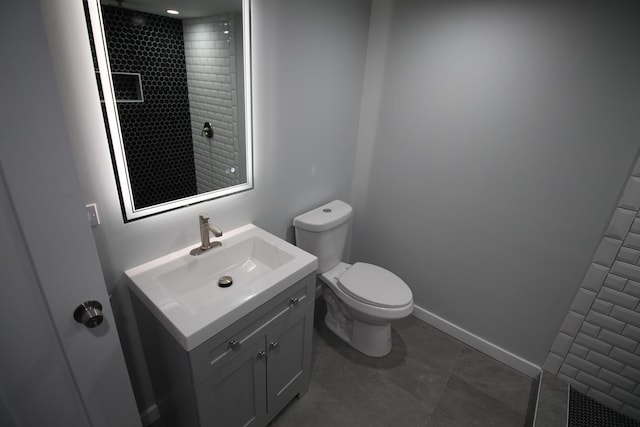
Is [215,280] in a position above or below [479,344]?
above

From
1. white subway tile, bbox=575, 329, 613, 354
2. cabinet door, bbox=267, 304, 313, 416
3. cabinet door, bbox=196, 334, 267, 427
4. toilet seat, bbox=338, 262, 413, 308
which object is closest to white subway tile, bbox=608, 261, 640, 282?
white subway tile, bbox=575, 329, 613, 354

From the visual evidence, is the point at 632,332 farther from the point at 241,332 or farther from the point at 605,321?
the point at 241,332

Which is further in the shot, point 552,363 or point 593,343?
point 552,363

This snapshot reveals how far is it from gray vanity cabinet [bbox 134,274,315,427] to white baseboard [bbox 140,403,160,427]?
98 millimetres

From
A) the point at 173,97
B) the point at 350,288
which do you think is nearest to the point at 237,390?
the point at 350,288

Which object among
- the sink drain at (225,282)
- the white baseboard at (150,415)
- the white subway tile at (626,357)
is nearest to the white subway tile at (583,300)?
the white subway tile at (626,357)

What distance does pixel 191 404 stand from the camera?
3.70 feet

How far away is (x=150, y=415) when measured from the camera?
1.54 metres

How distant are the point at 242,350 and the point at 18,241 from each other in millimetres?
776

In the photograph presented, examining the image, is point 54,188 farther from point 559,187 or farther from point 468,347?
point 468,347

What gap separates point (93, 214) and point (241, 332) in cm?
67

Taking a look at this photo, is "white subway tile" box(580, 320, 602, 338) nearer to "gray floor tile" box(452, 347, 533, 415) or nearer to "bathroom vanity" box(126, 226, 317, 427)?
"gray floor tile" box(452, 347, 533, 415)

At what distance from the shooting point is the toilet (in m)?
1.79

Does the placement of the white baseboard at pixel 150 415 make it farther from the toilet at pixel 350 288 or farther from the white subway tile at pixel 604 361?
the white subway tile at pixel 604 361
